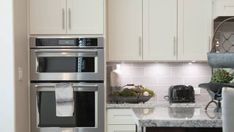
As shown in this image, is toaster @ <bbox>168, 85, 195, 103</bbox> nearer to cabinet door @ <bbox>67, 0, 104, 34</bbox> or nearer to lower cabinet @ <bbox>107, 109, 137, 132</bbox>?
lower cabinet @ <bbox>107, 109, 137, 132</bbox>

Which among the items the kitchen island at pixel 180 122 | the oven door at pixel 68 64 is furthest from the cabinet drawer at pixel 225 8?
the kitchen island at pixel 180 122

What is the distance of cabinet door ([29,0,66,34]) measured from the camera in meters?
3.57

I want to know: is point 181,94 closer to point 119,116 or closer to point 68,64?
point 119,116

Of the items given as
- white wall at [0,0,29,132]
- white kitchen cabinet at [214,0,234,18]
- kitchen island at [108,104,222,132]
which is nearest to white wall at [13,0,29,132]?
white wall at [0,0,29,132]

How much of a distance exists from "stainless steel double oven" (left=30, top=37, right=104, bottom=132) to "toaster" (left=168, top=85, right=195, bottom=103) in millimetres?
842

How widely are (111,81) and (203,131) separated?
226 centimetres

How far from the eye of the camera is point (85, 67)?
3537 millimetres

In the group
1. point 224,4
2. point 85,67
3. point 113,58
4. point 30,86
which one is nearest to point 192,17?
point 224,4
